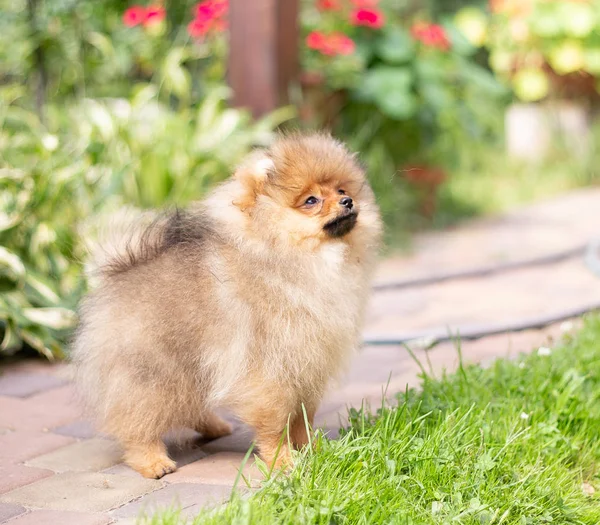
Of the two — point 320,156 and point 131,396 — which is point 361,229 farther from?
point 131,396

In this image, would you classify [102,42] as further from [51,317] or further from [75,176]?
[51,317]

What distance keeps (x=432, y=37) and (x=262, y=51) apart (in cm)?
187

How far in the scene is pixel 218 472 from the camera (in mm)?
3006

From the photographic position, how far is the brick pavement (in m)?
2.77

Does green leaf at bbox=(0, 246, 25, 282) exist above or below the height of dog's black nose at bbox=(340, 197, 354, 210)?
below

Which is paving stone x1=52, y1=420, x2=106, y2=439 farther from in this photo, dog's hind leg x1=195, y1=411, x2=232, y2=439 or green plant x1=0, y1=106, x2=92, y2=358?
green plant x1=0, y1=106, x2=92, y2=358

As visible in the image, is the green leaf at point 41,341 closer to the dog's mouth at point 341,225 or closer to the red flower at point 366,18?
the dog's mouth at point 341,225

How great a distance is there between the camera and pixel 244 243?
115 inches

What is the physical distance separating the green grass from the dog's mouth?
627mm

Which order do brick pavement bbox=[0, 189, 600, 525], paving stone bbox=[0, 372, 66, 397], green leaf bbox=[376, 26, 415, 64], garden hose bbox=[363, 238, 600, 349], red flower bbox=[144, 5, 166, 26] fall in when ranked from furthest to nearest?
green leaf bbox=[376, 26, 415, 64] < red flower bbox=[144, 5, 166, 26] < garden hose bbox=[363, 238, 600, 349] < paving stone bbox=[0, 372, 66, 397] < brick pavement bbox=[0, 189, 600, 525]

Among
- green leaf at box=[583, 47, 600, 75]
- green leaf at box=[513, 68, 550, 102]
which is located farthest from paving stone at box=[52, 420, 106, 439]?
green leaf at box=[583, 47, 600, 75]

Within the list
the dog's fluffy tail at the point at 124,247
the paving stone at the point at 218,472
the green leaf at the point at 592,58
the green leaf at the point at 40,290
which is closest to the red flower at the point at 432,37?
the green leaf at the point at 592,58

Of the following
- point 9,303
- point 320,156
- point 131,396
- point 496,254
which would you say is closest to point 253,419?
point 131,396

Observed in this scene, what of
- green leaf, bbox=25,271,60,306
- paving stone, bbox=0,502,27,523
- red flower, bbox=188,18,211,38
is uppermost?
red flower, bbox=188,18,211,38
